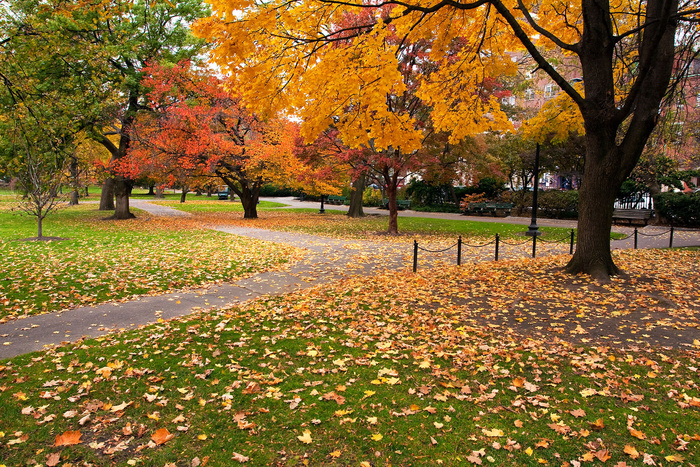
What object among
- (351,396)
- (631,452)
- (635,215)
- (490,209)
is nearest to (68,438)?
(351,396)

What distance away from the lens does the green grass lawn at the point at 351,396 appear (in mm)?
3355

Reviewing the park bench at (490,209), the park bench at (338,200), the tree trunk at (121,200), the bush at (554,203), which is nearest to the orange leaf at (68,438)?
the tree trunk at (121,200)

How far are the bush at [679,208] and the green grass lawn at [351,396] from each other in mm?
17846

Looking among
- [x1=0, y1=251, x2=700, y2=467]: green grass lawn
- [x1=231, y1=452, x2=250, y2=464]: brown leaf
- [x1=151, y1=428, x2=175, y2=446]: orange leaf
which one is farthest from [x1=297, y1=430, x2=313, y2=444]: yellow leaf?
[x1=151, y1=428, x2=175, y2=446]: orange leaf

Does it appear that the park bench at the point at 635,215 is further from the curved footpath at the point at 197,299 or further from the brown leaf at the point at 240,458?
the brown leaf at the point at 240,458

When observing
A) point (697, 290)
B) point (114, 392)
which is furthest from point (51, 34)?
point (697, 290)

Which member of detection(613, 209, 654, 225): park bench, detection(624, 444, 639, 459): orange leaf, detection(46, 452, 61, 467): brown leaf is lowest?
detection(46, 452, 61, 467): brown leaf

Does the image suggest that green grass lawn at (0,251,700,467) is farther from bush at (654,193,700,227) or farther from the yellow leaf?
bush at (654,193,700,227)

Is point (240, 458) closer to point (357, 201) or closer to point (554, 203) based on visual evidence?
point (554, 203)

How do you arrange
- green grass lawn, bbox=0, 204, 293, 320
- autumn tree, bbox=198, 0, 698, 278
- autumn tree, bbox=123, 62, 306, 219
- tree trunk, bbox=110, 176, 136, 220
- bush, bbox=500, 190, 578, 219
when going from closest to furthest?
autumn tree, bbox=198, 0, 698, 278
green grass lawn, bbox=0, 204, 293, 320
autumn tree, bbox=123, 62, 306, 219
tree trunk, bbox=110, 176, 136, 220
bush, bbox=500, 190, 578, 219

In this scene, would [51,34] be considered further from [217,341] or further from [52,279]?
[217,341]

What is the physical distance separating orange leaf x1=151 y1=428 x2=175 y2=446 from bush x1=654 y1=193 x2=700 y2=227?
82.4ft

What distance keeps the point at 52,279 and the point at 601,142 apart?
38.5 ft

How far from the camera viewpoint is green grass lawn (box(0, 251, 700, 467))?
3.36 m
